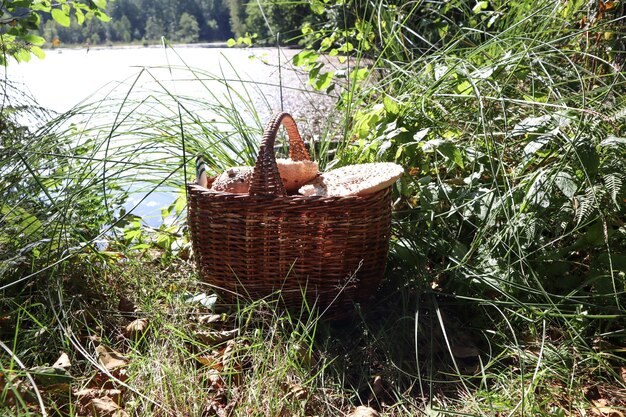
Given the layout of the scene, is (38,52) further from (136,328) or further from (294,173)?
(136,328)

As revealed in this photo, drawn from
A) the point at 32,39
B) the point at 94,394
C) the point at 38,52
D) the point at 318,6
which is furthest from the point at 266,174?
the point at 38,52

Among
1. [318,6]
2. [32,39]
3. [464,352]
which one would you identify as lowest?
[464,352]

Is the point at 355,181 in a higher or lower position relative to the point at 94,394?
higher

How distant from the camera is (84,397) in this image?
3.99ft

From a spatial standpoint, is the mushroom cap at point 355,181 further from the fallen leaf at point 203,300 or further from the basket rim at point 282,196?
the fallen leaf at point 203,300

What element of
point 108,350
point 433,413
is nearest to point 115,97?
point 108,350

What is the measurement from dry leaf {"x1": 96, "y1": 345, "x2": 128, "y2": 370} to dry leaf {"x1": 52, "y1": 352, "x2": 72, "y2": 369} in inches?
2.6

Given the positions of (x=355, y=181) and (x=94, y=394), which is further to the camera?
(x=355, y=181)

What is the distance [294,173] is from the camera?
1644 mm

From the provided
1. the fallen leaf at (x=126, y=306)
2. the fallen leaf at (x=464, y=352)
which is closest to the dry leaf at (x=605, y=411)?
the fallen leaf at (x=464, y=352)

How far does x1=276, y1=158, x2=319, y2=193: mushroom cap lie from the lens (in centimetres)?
164

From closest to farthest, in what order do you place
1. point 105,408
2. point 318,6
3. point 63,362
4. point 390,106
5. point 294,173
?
point 105,408 < point 63,362 < point 294,173 < point 390,106 < point 318,6

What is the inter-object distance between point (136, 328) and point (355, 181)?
62cm

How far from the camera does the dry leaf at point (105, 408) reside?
117cm
